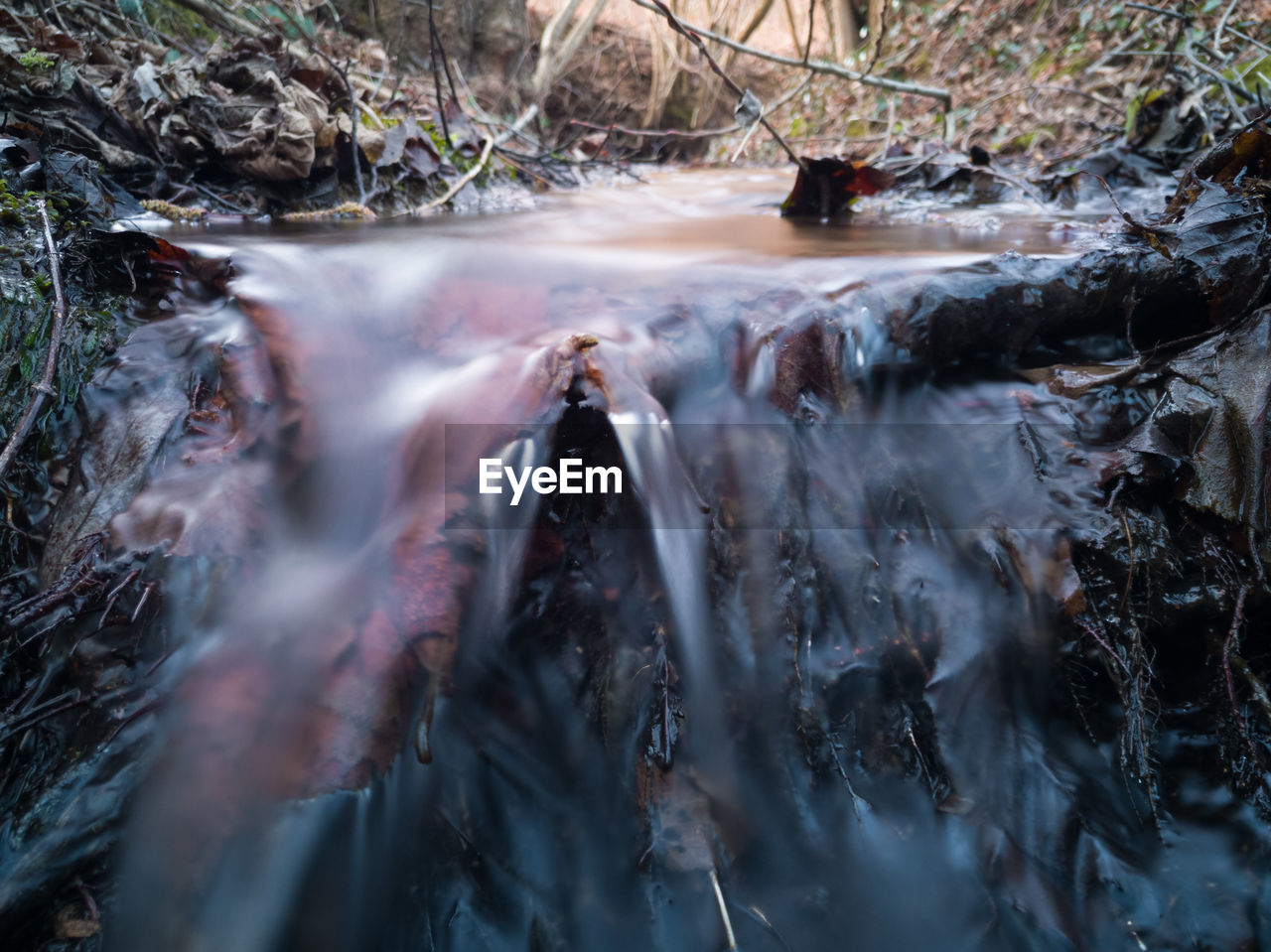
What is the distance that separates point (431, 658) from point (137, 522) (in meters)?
0.57

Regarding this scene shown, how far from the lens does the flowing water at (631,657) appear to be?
99 cm

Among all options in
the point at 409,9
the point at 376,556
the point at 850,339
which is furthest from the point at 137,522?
the point at 409,9

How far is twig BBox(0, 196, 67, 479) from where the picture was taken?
113 centimetres

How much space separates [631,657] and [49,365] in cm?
124

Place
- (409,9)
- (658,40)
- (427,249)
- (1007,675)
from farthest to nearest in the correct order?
(658,40)
(409,9)
(427,249)
(1007,675)

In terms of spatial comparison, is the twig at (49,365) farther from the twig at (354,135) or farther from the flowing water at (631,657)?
the twig at (354,135)

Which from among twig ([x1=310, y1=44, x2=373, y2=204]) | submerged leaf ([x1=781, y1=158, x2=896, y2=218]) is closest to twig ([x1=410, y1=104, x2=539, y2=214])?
twig ([x1=310, y1=44, x2=373, y2=204])

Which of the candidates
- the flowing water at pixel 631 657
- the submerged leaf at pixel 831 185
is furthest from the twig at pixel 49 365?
the submerged leaf at pixel 831 185

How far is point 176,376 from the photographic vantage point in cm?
142

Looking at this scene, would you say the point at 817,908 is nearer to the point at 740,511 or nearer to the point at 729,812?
the point at 729,812

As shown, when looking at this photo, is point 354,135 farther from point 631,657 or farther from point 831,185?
point 631,657

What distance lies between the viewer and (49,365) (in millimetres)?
1253

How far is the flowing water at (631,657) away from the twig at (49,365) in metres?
0.11

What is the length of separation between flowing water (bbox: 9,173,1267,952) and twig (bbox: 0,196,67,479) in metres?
0.11
